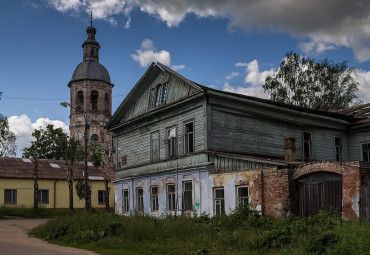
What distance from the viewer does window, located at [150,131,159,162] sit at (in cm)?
2481

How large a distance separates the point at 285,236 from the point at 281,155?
36.6 ft

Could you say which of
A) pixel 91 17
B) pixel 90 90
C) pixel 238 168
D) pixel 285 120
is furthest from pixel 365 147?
pixel 91 17

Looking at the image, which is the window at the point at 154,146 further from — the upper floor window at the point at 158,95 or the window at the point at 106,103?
the window at the point at 106,103

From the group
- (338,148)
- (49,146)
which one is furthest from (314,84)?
(49,146)

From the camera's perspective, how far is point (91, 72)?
58.8 meters

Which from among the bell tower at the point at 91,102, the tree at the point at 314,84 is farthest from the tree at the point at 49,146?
the tree at the point at 314,84

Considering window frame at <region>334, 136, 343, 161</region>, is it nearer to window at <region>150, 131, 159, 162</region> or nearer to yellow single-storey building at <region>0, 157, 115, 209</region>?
window at <region>150, 131, 159, 162</region>

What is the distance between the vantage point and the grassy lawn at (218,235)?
35.9 ft

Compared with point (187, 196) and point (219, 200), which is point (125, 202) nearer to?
point (187, 196)

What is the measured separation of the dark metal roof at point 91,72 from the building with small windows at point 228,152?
30.7 metres

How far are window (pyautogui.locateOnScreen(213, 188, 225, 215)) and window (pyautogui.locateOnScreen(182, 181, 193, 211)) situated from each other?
2018 mm

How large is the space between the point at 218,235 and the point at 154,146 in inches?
463

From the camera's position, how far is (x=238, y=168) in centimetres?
1864

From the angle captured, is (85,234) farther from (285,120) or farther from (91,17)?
(91,17)
